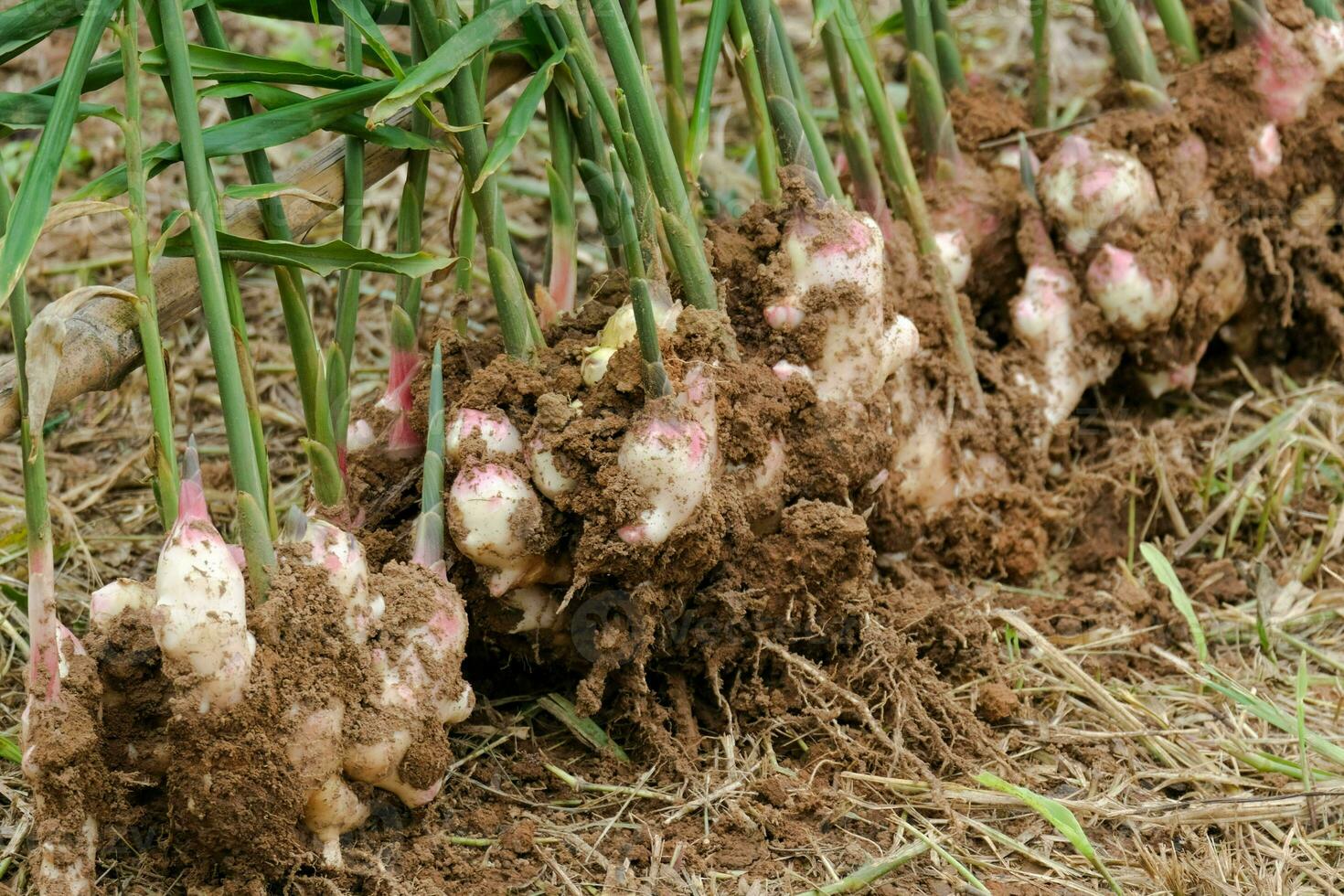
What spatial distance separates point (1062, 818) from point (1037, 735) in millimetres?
237

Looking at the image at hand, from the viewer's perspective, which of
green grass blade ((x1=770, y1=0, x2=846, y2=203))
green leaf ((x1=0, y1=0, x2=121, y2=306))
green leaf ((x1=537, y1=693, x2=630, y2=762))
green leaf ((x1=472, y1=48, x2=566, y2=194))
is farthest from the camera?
green grass blade ((x1=770, y1=0, x2=846, y2=203))

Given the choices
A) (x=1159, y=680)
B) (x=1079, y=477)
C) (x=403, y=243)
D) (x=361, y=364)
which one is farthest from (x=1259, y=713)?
(x=361, y=364)

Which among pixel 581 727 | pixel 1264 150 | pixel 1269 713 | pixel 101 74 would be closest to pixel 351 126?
pixel 101 74

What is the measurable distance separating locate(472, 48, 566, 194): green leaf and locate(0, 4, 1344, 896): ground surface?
556mm

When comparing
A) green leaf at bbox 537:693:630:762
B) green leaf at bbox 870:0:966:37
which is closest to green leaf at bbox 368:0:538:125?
green leaf at bbox 537:693:630:762

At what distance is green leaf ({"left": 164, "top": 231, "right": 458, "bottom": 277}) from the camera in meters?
1.26

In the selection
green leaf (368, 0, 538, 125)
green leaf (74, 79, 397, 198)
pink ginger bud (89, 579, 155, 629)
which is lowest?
pink ginger bud (89, 579, 155, 629)

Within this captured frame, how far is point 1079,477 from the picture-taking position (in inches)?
68.2

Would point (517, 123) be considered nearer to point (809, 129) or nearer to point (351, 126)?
point (351, 126)

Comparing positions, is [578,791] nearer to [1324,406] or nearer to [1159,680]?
[1159,680]

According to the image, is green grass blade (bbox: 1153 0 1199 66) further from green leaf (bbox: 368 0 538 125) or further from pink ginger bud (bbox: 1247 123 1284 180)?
green leaf (bbox: 368 0 538 125)

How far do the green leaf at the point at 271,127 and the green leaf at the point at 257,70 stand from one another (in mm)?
15

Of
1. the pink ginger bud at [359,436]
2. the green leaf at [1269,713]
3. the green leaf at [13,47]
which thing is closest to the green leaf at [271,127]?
the green leaf at [13,47]

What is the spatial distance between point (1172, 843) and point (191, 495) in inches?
36.2
